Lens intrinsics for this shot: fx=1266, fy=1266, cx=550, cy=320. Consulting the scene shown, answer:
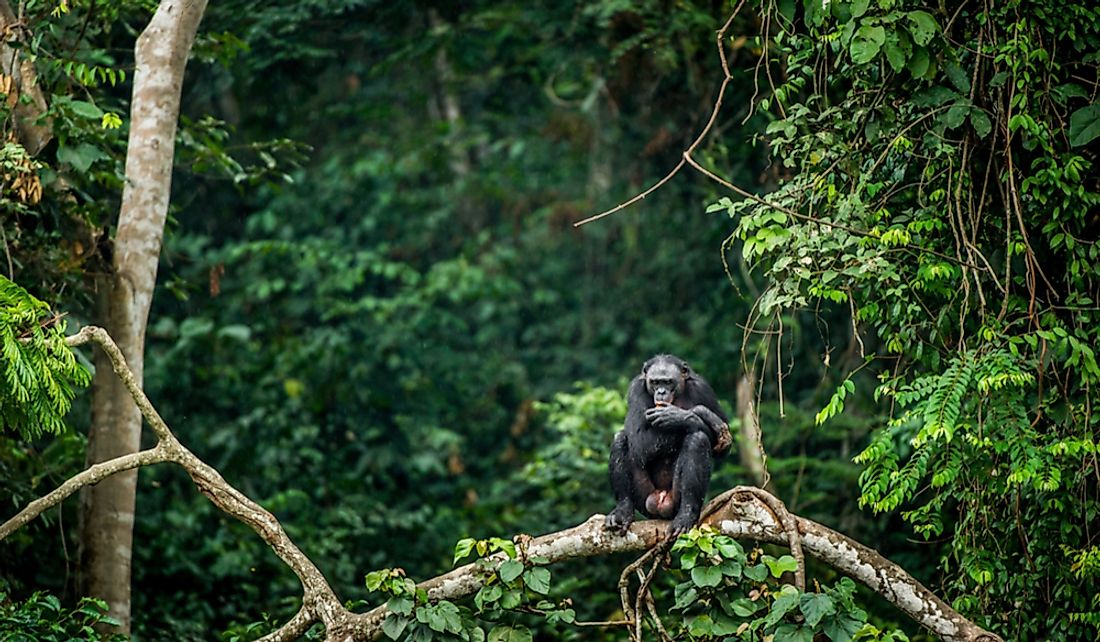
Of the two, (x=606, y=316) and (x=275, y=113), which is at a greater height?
(x=275, y=113)

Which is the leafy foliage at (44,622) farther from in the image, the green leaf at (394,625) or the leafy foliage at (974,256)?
the leafy foliage at (974,256)

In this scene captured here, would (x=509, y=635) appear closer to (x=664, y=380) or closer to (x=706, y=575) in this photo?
(x=706, y=575)

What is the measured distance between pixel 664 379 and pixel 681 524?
1.08 meters

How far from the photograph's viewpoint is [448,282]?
13.1m

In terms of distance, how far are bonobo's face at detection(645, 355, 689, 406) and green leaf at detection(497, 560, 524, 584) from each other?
1.60 meters

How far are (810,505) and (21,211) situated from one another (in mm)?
6661

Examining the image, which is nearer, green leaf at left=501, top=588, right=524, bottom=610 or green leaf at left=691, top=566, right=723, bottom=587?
green leaf at left=691, top=566, right=723, bottom=587

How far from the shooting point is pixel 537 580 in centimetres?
573

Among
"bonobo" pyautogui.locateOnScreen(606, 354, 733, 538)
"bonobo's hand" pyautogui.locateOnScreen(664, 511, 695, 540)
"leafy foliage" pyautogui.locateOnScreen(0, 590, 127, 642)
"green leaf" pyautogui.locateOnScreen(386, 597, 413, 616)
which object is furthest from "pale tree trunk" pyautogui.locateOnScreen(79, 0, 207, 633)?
"bonobo's hand" pyautogui.locateOnScreen(664, 511, 695, 540)

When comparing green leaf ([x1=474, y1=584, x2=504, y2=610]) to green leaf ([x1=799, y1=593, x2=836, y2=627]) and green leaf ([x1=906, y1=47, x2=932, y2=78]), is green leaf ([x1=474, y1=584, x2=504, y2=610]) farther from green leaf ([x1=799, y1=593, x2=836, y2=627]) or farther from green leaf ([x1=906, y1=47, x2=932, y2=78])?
green leaf ([x1=906, y1=47, x2=932, y2=78])

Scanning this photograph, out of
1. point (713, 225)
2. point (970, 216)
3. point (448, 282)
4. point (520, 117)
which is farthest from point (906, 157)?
point (520, 117)

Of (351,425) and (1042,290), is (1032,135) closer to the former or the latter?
(1042,290)

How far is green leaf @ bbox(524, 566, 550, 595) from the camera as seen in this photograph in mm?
5695

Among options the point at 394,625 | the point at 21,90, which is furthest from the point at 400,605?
the point at 21,90
